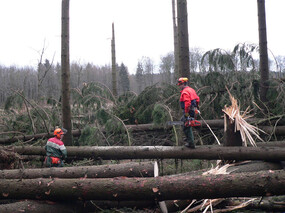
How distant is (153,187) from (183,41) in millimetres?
4631

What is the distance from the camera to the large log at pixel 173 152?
5.56m

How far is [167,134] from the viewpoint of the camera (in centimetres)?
834

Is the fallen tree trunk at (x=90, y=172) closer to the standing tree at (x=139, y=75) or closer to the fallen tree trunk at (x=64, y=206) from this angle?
the fallen tree trunk at (x=64, y=206)

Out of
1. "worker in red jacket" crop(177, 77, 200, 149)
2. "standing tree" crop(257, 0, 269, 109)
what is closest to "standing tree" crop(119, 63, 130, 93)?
"standing tree" crop(257, 0, 269, 109)

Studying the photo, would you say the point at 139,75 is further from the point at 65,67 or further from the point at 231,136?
the point at 231,136

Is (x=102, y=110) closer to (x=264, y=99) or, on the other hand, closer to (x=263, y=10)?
(x=264, y=99)

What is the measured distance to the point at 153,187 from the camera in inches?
154

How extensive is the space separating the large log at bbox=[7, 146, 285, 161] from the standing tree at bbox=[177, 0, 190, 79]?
7.49ft

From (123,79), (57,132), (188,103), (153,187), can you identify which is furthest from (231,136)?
(123,79)

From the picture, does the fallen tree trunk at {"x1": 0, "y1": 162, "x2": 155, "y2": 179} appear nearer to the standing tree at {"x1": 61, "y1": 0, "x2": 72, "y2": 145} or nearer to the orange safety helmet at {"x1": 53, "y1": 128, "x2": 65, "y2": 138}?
the orange safety helmet at {"x1": 53, "y1": 128, "x2": 65, "y2": 138}

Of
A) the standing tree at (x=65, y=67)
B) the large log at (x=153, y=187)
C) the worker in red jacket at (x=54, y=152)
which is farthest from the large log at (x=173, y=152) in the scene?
the large log at (x=153, y=187)

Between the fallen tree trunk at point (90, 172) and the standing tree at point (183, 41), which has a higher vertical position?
the standing tree at point (183, 41)

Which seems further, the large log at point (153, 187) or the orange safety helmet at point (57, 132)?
the orange safety helmet at point (57, 132)

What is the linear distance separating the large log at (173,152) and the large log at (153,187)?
6.09 ft
